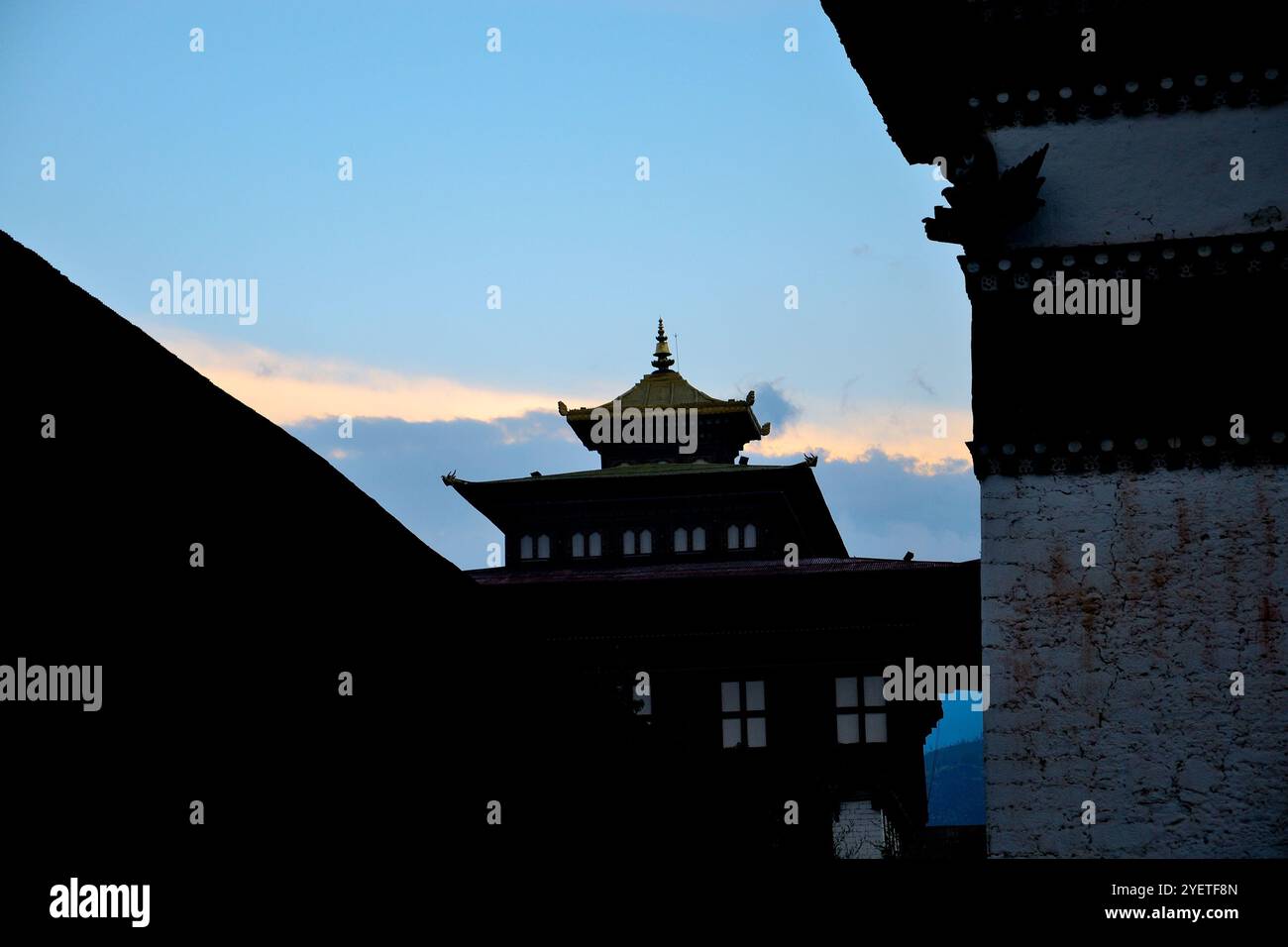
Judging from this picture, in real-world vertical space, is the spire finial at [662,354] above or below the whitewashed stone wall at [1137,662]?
above

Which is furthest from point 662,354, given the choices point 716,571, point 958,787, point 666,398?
point 958,787

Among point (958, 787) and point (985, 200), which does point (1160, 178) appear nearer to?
point (985, 200)

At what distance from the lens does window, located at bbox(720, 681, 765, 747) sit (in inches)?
1211

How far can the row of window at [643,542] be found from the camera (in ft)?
128

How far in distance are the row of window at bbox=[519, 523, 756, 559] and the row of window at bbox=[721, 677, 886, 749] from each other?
27.2ft

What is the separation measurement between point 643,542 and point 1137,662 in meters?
24.0

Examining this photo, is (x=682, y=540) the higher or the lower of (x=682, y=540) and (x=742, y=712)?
the higher

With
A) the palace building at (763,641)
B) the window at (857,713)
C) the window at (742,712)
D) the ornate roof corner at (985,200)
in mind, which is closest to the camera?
the ornate roof corner at (985,200)

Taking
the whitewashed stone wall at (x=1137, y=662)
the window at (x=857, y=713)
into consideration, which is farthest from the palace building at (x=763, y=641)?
the whitewashed stone wall at (x=1137, y=662)

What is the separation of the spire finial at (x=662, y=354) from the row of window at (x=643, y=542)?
30.2ft

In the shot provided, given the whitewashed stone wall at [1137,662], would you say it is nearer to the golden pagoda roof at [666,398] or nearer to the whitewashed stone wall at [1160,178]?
the whitewashed stone wall at [1160,178]

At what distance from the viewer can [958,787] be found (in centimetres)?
17325

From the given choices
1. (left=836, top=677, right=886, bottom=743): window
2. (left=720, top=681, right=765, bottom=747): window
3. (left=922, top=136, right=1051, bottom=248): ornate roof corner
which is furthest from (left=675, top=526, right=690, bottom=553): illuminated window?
(left=922, top=136, right=1051, bottom=248): ornate roof corner
